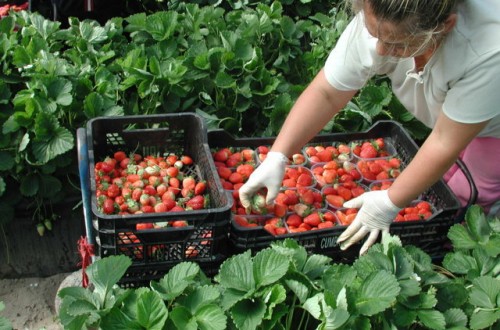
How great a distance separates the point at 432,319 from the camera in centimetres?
161

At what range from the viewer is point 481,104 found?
1.84 metres

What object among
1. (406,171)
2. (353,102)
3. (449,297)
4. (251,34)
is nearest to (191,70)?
(251,34)

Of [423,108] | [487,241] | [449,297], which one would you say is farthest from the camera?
[423,108]

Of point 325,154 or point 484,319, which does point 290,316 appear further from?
point 325,154

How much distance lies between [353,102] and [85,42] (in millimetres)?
1283

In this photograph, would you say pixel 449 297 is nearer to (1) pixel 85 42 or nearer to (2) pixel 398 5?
(2) pixel 398 5

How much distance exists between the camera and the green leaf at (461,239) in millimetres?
1958

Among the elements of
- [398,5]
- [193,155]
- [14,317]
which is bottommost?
[14,317]

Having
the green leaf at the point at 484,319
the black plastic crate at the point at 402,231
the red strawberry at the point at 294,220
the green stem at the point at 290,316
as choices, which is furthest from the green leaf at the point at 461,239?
the green stem at the point at 290,316

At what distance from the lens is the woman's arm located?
1.90m

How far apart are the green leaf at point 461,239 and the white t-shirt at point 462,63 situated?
350mm

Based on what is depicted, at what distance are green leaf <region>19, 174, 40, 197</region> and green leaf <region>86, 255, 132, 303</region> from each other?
4.05ft

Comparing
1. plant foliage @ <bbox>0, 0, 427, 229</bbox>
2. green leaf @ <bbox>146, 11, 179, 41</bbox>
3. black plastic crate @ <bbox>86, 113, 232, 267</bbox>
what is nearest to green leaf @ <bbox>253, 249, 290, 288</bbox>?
black plastic crate @ <bbox>86, 113, 232, 267</bbox>

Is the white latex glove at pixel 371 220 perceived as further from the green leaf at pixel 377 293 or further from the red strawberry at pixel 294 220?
the green leaf at pixel 377 293
